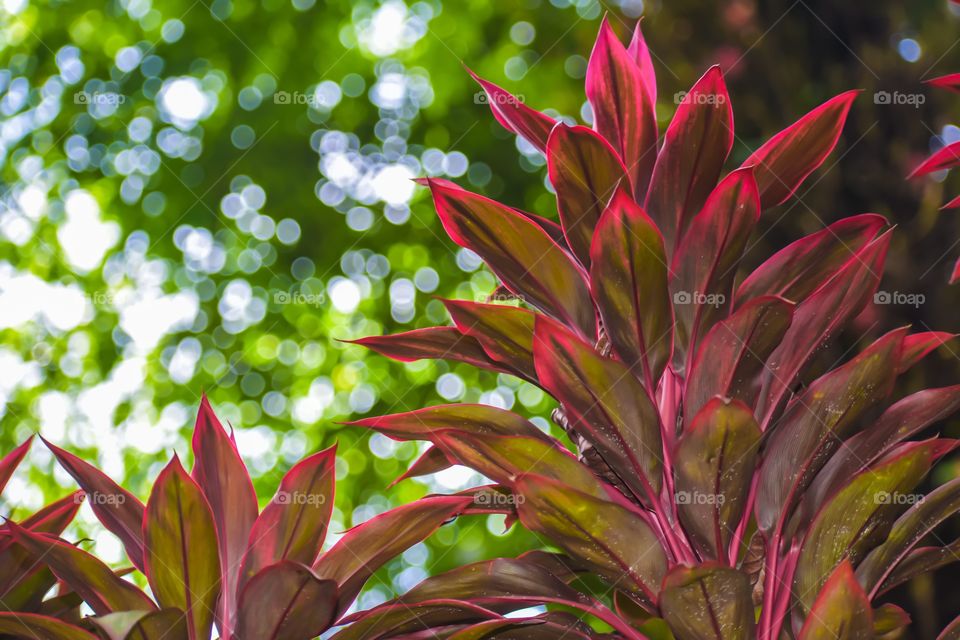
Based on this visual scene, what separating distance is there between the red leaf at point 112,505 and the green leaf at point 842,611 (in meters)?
0.47

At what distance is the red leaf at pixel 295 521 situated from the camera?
565 millimetres

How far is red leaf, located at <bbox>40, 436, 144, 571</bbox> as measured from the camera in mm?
579

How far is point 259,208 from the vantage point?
399cm

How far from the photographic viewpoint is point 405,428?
0.63m

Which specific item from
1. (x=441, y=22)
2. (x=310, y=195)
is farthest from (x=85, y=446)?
(x=441, y=22)

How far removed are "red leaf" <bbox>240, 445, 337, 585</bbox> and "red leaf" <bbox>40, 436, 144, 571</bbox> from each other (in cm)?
9

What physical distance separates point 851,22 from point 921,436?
0.72m
